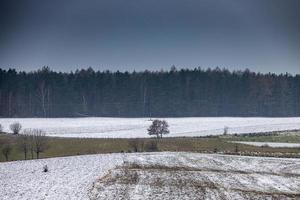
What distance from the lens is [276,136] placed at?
9288cm

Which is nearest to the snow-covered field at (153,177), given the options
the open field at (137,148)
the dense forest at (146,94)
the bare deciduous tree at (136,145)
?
the open field at (137,148)

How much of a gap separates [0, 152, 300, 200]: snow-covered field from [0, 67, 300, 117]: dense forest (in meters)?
115

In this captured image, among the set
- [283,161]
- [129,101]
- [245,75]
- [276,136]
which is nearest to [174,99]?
[129,101]

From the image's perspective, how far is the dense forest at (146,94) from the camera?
172625 millimetres

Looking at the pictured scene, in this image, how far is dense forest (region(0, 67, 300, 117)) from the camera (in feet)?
566

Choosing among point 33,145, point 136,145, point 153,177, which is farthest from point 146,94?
point 153,177

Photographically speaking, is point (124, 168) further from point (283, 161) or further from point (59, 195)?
point (283, 161)

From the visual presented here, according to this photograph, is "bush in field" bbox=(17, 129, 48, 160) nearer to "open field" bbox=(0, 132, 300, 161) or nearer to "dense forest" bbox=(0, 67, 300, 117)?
"open field" bbox=(0, 132, 300, 161)

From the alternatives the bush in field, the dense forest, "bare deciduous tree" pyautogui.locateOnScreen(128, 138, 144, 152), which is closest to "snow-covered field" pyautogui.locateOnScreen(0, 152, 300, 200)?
the bush in field

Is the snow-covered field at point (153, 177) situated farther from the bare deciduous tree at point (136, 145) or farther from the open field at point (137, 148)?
the bare deciduous tree at point (136, 145)

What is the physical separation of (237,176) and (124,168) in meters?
10.1

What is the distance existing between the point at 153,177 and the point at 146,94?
13798cm

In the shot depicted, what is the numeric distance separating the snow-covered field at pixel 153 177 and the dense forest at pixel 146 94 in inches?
4518

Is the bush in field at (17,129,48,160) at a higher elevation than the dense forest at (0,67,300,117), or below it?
below
